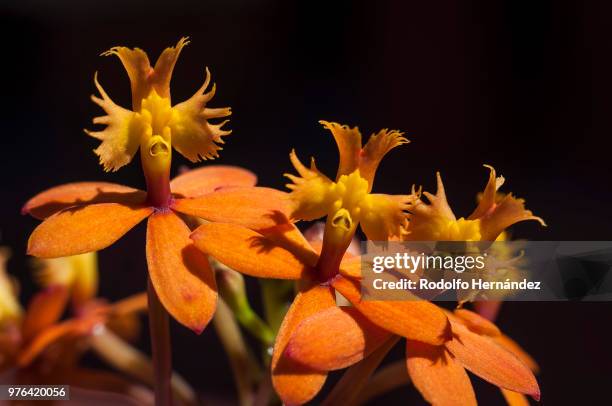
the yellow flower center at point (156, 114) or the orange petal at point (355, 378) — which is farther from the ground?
the yellow flower center at point (156, 114)

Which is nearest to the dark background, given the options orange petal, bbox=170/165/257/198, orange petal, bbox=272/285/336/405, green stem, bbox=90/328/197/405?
green stem, bbox=90/328/197/405

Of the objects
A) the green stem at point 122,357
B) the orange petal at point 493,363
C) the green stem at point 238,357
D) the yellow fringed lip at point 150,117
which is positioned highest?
the yellow fringed lip at point 150,117

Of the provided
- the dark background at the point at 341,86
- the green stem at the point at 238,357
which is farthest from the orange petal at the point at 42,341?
the dark background at the point at 341,86

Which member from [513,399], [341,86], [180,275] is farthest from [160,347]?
[341,86]

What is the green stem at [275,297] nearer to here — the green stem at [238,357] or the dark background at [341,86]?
the green stem at [238,357]

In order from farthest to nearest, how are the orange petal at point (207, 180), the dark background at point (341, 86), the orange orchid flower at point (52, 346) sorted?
the dark background at point (341, 86) < the orange orchid flower at point (52, 346) < the orange petal at point (207, 180)

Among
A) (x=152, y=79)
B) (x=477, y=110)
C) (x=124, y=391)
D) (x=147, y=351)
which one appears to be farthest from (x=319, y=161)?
(x=152, y=79)
